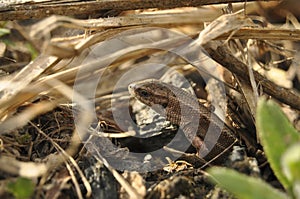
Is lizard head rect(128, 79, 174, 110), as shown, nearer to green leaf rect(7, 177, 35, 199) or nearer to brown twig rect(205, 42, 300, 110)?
brown twig rect(205, 42, 300, 110)

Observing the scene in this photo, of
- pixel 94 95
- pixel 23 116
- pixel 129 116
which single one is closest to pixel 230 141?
pixel 129 116

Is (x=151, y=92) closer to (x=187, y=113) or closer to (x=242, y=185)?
(x=187, y=113)

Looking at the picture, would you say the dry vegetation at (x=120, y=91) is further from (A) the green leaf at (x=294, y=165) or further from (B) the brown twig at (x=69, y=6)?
(A) the green leaf at (x=294, y=165)

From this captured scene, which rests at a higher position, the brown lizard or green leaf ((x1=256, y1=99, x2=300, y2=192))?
green leaf ((x1=256, y1=99, x2=300, y2=192))

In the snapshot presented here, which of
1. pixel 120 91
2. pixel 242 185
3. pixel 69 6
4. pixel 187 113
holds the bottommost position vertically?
pixel 187 113

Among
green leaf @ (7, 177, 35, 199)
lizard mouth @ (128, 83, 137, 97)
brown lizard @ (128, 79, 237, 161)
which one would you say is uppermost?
green leaf @ (7, 177, 35, 199)

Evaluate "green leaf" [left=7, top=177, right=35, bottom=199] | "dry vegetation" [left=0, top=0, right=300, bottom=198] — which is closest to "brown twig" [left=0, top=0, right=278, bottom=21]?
"dry vegetation" [left=0, top=0, right=300, bottom=198]

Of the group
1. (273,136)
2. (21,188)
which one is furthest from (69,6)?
(273,136)
